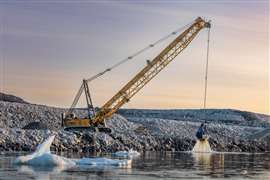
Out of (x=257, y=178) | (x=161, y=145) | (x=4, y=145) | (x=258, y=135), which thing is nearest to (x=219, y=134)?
(x=258, y=135)

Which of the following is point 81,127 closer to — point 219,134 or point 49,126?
point 49,126

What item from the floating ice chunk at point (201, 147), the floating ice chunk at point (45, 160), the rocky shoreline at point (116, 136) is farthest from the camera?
the floating ice chunk at point (201, 147)

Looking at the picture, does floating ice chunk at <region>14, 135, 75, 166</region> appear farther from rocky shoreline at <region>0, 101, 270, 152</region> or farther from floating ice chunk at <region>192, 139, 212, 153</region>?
floating ice chunk at <region>192, 139, 212, 153</region>

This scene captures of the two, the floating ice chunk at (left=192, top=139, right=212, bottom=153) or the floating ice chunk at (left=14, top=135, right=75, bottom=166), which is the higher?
the floating ice chunk at (left=14, top=135, right=75, bottom=166)

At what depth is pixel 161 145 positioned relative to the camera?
270ft

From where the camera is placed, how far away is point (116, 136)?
8006cm

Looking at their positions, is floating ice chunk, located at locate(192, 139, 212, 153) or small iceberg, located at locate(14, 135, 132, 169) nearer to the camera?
small iceberg, located at locate(14, 135, 132, 169)

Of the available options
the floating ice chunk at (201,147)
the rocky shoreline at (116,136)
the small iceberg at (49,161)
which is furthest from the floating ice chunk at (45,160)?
the floating ice chunk at (201,147)

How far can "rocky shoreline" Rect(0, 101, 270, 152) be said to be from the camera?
222 feet

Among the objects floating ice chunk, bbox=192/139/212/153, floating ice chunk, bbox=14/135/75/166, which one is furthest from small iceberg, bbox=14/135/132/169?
floating ice chunk, bbox=192/139/212/153

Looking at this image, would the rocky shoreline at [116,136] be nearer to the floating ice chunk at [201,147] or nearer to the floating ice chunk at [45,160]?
the floating ice chunk at [201,147]

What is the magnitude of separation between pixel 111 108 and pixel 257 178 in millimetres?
58854

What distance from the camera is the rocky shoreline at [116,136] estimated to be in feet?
222

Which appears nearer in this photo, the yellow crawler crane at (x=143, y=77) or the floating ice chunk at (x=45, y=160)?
the floating ice chunk at (x=45, y=160)
